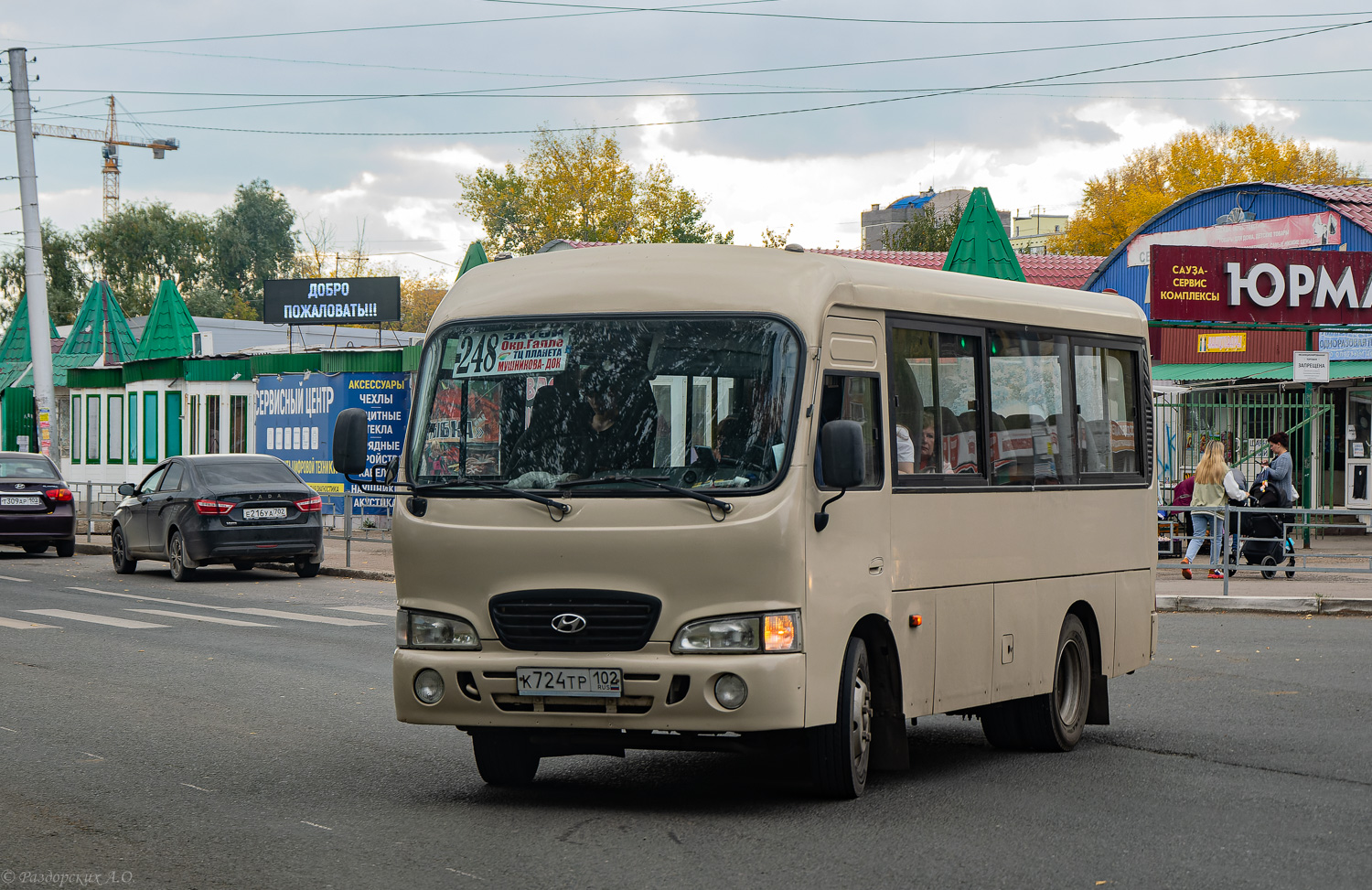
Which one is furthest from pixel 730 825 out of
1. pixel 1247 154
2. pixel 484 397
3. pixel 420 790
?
pixel 1247 154

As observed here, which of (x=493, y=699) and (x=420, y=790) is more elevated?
(x=493, y=699)

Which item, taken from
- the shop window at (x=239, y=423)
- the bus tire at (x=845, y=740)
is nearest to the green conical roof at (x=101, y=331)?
the shop window at (x=239, y=423)

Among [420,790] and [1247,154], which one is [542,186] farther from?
[420,790]

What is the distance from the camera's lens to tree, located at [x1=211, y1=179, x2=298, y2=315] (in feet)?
339

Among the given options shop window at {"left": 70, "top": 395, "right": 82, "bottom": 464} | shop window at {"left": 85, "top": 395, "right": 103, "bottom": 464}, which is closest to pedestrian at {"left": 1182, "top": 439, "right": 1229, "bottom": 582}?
shop window at {"left": 85, "top": 395, "right": 103, "bottom": 464}

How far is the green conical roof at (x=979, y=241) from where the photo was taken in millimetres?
28469

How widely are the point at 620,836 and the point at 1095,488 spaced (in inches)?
166

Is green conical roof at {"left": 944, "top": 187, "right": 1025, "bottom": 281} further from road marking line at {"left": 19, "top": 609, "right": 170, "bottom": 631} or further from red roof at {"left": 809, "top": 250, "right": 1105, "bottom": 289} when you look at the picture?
red roof at {"left": 809, "top": 250, "right": 1105, "bottom": 289}

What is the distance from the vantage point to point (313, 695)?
11.7 metres

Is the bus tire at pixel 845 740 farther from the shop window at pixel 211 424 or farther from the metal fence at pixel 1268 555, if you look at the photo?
the shop window at pixel 211 424

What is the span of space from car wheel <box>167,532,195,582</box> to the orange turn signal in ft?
54.5

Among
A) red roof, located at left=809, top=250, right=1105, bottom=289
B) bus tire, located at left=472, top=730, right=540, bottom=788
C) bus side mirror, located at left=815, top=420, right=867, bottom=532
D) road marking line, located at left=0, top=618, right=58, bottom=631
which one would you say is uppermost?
red roof, located at left=809, top=250, right=1105, bottom=289

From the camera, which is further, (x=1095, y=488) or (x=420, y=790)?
(x=1095, y=488)

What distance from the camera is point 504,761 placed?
817 centimetres
